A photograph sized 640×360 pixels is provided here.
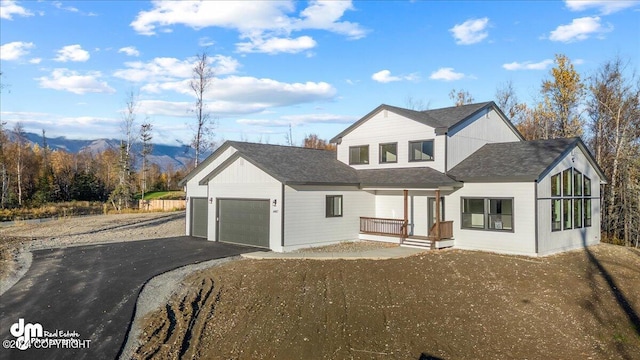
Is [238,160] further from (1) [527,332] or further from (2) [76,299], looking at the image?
(1) [527,332]

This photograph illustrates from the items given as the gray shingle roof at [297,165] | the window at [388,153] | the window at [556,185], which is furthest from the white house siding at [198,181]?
the window at [556,185]

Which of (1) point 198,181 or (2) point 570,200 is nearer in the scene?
(2) point 570,200

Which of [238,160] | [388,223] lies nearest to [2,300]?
[238,160]

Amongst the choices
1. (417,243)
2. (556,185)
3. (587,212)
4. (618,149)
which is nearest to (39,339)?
(417,243)

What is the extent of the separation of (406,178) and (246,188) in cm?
774

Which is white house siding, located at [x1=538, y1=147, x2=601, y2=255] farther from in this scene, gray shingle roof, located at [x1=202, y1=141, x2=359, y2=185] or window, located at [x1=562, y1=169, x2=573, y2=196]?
A: gray shingle roof, located at [x1=202, y1=141, x2=359, y2=185]

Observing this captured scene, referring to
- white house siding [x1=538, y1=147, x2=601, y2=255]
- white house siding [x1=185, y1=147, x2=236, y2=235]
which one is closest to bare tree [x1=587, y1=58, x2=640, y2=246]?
white house siding [x1=538, y1=147, x2=601, y2=255]

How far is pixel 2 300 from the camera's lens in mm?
11523

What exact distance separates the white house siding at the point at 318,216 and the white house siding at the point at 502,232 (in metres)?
Answer: 4.60

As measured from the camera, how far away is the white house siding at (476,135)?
66.2 feet

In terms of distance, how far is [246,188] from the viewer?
20125mm

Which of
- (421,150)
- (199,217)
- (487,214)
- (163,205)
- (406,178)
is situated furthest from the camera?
(163,205)

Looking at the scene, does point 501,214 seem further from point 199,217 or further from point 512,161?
point 199,217

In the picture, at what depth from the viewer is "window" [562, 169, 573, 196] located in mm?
18516
